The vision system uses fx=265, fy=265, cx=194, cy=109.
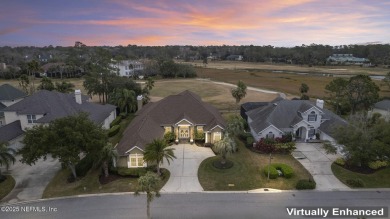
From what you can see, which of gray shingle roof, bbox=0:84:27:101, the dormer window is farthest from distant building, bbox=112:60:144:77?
the dormer window

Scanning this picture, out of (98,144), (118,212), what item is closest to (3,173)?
(98,144)

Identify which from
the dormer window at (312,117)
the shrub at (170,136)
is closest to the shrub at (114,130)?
the shrub at (170,136)

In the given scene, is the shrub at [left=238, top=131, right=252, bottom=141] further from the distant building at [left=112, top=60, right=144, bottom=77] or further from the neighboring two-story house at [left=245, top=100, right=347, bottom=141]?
the distant building at [left=112, top=60, right=144, bottom=77]

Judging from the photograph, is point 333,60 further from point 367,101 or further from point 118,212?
point 118,212

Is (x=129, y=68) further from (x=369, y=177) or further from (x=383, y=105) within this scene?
(x=369, y=177)

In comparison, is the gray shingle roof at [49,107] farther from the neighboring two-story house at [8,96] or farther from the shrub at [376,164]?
the shrub at [376,164]

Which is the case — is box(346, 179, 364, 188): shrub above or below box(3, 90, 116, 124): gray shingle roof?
below
